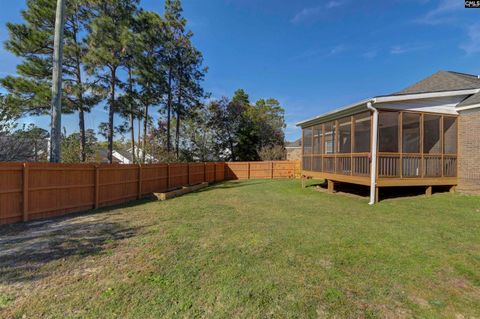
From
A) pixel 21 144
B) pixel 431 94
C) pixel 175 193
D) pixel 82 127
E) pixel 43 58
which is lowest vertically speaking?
pixel 175 193

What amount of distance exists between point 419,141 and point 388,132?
3.78 feet

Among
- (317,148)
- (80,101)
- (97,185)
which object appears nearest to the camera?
(97,185)

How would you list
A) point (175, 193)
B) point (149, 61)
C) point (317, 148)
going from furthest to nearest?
1. point (149, 61)
2. point (317, 148)
3. point (175, 193)

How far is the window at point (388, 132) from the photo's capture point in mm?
8336

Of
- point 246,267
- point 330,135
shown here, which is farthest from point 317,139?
point 246,267

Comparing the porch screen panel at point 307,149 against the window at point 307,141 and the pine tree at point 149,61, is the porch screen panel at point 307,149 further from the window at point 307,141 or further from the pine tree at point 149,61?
the pine tree at point 149,61

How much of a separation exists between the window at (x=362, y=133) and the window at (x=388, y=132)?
1.96 feet

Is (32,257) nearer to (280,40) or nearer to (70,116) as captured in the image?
(70,116)

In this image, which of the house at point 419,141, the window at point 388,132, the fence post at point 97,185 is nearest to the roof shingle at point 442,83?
the house at point 419,141

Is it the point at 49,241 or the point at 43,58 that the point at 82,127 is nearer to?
the point at 43,58

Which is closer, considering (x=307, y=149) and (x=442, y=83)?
(x=442, y=83)

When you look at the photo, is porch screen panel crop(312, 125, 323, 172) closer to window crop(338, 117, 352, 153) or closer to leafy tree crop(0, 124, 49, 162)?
window crop(338, 117, 352, 153)

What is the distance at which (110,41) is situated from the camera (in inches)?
514

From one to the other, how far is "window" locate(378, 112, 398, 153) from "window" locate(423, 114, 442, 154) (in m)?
1.19
